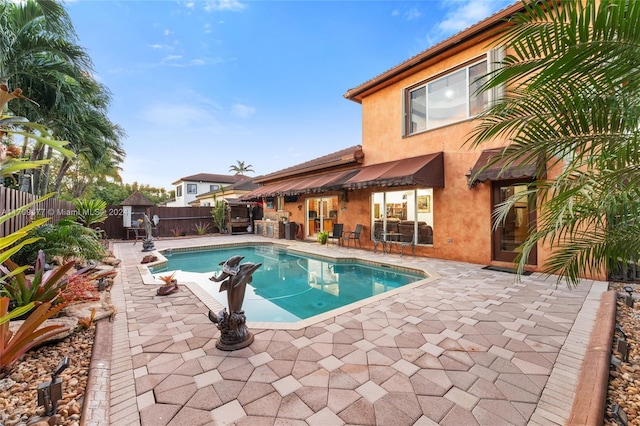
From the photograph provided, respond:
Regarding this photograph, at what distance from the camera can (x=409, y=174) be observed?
10.3 metres

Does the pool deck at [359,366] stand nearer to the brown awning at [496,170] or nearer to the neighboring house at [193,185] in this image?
the brown awning at [496,170]

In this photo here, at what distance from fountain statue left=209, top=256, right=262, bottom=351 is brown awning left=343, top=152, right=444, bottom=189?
766cm

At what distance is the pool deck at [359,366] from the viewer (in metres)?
2.84

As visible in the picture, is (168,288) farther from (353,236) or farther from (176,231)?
(176,231)

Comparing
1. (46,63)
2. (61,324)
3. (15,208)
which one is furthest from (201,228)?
(61,324)

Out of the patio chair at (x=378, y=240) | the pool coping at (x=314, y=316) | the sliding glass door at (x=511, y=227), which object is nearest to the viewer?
the pool coping at (x=314, y=316)

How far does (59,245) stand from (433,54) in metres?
14.5

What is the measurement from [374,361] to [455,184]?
29.8 feet

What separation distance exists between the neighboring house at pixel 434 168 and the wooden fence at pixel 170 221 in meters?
12.5

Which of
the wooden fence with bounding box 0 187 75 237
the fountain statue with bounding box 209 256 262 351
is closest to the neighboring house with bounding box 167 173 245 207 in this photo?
the wooden fence with bounding box 0 187 75 237

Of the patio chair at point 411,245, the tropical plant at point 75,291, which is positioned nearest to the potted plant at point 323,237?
the patio chair at point 411,245

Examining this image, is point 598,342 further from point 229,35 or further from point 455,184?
point 229,35

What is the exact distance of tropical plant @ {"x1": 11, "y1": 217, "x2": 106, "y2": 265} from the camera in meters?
6.62

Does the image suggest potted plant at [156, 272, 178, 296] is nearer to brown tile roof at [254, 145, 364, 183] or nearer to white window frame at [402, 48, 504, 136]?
brown tile roof at [254, 145, 364, 183]
